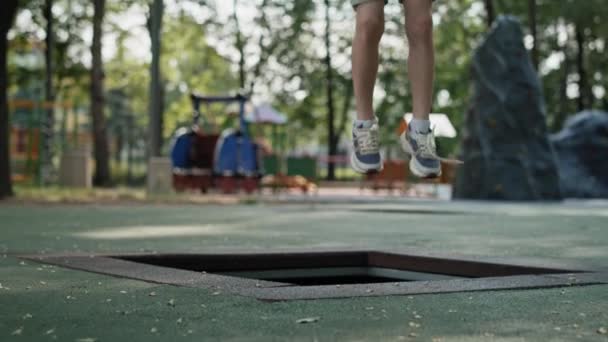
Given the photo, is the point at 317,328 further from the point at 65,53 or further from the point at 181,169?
the point at 65,53

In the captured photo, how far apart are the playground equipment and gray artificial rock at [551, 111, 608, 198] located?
255 inches

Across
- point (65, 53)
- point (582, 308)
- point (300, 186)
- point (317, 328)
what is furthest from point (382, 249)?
point (65, 53)

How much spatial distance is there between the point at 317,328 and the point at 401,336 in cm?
26

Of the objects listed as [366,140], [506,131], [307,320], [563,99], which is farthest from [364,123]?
[563,99]

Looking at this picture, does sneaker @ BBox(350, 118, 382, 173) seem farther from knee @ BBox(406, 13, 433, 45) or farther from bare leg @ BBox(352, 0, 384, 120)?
knee @ BBox(406, 13, 433, 45)

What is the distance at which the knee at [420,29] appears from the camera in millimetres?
4199

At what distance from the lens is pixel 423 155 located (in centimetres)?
434

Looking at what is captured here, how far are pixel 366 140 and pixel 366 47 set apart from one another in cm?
41

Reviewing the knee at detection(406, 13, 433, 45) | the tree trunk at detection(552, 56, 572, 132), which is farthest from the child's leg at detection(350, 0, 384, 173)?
the tree trunk at detection(552, 56, 572, 132)

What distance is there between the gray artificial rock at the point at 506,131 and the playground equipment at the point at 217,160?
4.47 meters

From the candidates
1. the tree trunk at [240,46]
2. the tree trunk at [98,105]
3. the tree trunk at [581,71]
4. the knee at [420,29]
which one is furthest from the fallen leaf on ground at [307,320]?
the tree trunk at [581,71]

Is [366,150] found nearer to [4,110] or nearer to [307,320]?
[307,320]

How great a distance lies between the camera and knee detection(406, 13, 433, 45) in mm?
4199

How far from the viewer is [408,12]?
4.19m
